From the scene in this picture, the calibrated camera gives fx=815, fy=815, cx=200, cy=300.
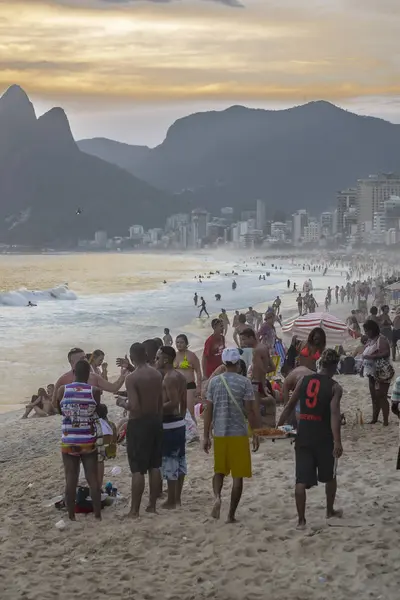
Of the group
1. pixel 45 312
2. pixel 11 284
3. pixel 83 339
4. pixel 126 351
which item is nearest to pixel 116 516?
pixel 126 351

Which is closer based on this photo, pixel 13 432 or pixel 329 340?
pixel 13 432

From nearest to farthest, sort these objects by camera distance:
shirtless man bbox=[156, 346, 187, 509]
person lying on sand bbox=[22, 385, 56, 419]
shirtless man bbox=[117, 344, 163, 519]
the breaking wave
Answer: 1. shirtless man bbox=[117, 344, 163, 519]
2. shirtless man bbox=[156, 346, 187, 509]
3. person lying on sand bbox=[22, 385, 56, 419]
4. the breaking wave

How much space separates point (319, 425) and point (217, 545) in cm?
115

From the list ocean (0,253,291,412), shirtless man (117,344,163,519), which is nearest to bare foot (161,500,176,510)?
shirtless man (117,344,163,519)

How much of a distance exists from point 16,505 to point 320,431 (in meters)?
3.25

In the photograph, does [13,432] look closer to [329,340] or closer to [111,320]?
[329,340]

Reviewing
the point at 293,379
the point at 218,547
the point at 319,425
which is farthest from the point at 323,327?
the point at 218,547

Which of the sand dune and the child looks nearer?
the sand dune

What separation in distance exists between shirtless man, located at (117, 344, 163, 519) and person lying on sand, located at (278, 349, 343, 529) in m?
1.17

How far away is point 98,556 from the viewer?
231 inches

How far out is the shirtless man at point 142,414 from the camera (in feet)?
20.6

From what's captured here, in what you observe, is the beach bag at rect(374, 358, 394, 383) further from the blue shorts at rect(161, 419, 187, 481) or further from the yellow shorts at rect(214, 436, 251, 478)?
the yellow shorts at rect(214, 436, 251, 478)

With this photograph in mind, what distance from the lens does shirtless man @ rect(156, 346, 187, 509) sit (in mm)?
6523

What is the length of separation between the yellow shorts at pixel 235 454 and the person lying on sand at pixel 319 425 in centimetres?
39
